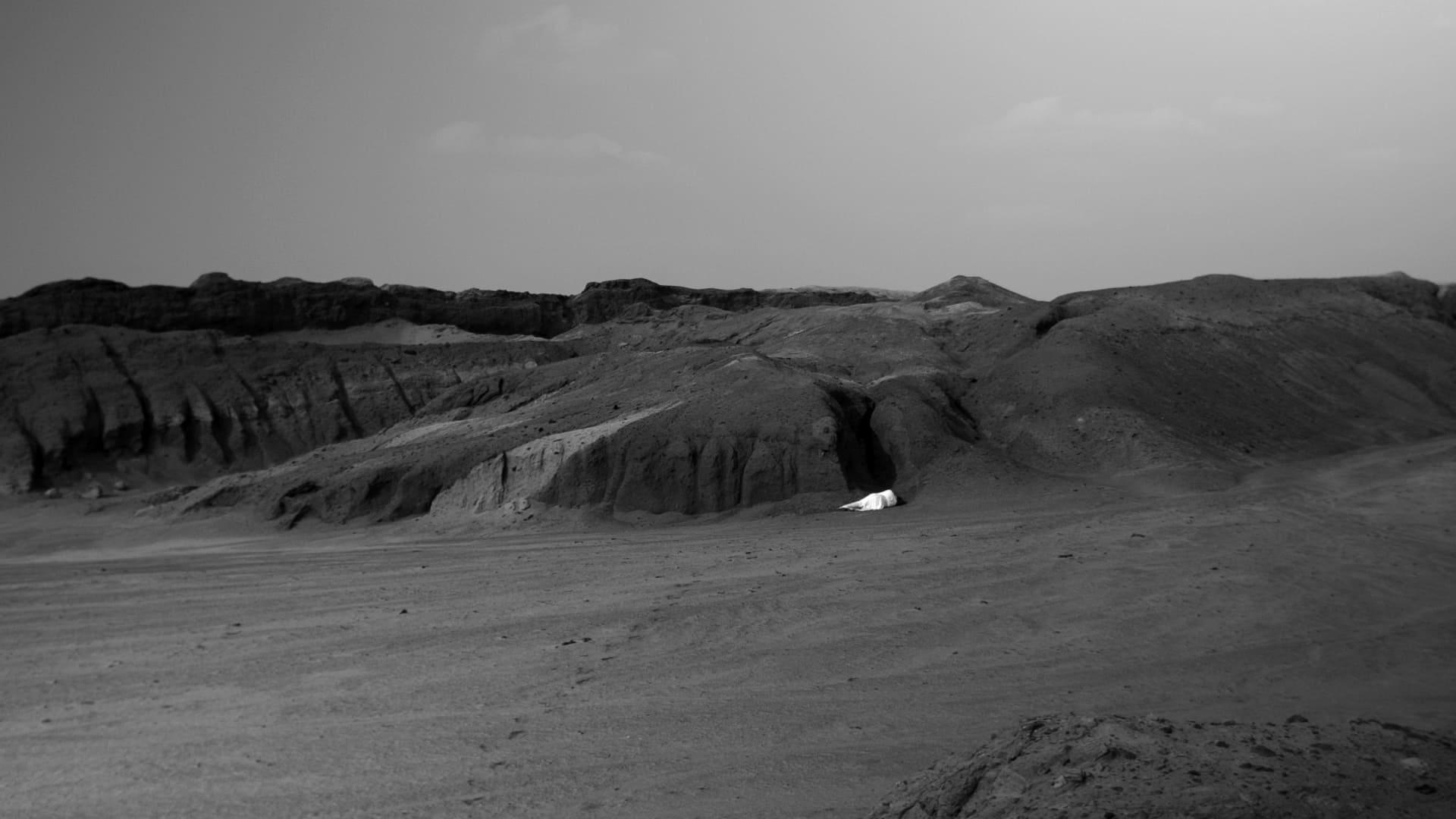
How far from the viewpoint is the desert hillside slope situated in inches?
688

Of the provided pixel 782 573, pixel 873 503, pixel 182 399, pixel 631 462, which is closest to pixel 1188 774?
pixel 782 573

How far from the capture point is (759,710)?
734 centimetres

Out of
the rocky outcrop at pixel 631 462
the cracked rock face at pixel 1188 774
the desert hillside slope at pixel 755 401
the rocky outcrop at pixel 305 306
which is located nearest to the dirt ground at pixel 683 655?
the cracked rock face at pixel 1188 774

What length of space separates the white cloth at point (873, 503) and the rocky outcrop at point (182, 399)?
58.3ft

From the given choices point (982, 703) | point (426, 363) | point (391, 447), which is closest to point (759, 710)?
point (982, 703)

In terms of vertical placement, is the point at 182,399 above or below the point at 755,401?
above

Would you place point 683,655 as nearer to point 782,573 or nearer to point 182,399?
point 782,573

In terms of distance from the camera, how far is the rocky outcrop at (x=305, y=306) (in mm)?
33906

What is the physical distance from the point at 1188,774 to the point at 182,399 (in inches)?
1135

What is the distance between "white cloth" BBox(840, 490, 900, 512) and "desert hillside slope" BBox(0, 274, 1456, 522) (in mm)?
487

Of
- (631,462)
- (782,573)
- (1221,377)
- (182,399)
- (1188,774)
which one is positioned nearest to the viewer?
(1188,774)

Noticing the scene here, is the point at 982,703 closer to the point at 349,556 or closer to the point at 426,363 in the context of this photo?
the point at 349,556

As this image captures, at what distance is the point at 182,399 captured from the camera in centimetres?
2859

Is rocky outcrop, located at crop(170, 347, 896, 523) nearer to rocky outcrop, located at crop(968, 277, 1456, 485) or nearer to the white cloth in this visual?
the white cloth
